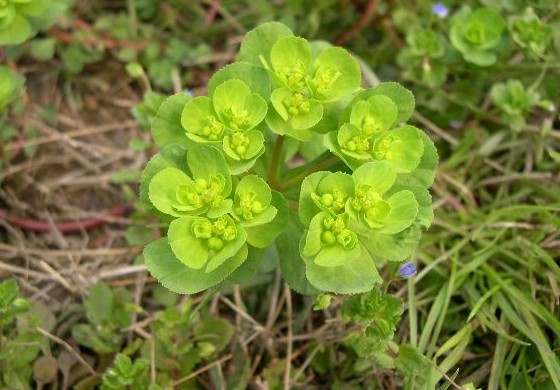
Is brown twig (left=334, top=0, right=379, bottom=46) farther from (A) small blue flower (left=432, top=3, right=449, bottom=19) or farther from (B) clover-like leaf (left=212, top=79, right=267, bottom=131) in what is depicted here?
(B) clover-like leaf (left=212, top=79, right=267, bottom=131)

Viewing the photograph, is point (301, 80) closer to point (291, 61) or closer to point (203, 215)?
point (291, 61)

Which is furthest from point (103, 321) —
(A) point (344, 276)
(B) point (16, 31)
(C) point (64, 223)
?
(B) point (16, 31)

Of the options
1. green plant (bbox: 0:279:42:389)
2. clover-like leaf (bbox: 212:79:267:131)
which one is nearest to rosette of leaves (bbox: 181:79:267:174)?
clover-like leaf (bbox: 212:79:267:131)

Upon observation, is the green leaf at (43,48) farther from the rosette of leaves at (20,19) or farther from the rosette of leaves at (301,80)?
the rosette of leaves at (301,80)

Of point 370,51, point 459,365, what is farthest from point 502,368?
point 370,51

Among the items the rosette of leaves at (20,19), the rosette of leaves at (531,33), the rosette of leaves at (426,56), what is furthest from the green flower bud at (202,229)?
the rosette of leaves at (531,33)

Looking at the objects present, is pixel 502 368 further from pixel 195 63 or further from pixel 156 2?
pixel 156 2

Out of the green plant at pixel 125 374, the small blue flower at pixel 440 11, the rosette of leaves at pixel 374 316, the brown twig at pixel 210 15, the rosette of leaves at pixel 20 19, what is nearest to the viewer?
the rosette of leaves at pixel 374 316
